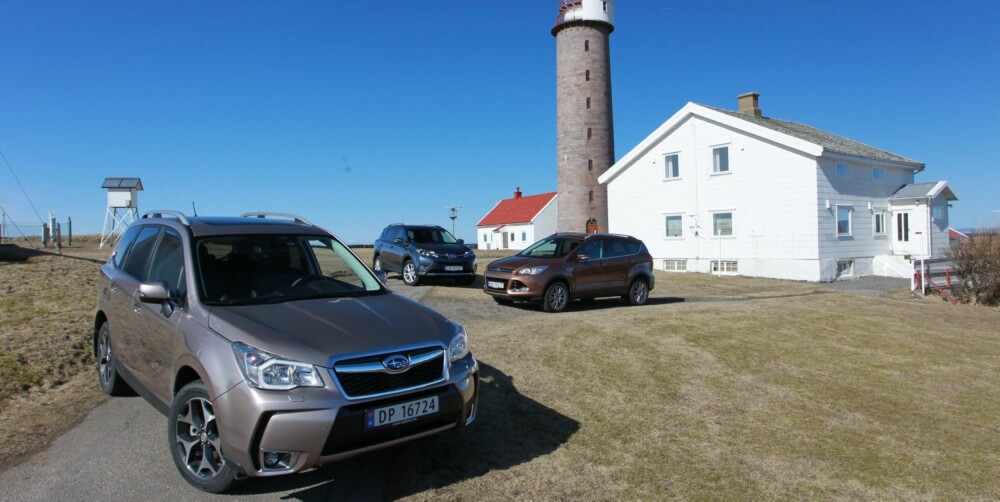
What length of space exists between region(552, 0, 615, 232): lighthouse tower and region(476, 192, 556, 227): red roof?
22142 mm

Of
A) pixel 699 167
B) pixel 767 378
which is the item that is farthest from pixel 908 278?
pixel 767 378

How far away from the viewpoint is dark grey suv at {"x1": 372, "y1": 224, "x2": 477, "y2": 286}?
51.7ft

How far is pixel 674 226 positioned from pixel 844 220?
682 cm

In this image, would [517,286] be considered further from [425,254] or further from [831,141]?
[831,141]

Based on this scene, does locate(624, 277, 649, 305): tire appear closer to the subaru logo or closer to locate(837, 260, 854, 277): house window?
the subaru logo

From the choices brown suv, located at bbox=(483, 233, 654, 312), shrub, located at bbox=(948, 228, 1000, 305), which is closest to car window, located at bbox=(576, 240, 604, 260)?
brown suv, located at bbox=(483, 233, 654, 312)

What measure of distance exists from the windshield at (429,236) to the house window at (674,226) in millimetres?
13999

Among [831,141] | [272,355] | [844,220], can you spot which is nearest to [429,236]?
[272,355]

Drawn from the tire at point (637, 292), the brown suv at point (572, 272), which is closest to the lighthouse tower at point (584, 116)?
the tire at point (637, 292)

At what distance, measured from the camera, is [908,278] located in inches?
955

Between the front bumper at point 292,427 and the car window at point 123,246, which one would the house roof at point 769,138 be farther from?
the front bumper at point 292,427

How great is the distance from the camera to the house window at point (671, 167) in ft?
91.0

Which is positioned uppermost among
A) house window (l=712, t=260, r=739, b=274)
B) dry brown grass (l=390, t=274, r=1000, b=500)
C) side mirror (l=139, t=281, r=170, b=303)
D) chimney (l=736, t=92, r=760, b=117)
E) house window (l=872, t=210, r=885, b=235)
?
chimney (l=736, t=92, r=760, b=117)

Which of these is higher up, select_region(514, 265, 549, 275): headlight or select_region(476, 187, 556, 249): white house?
select_region(476, 187, 556, 249): white house
